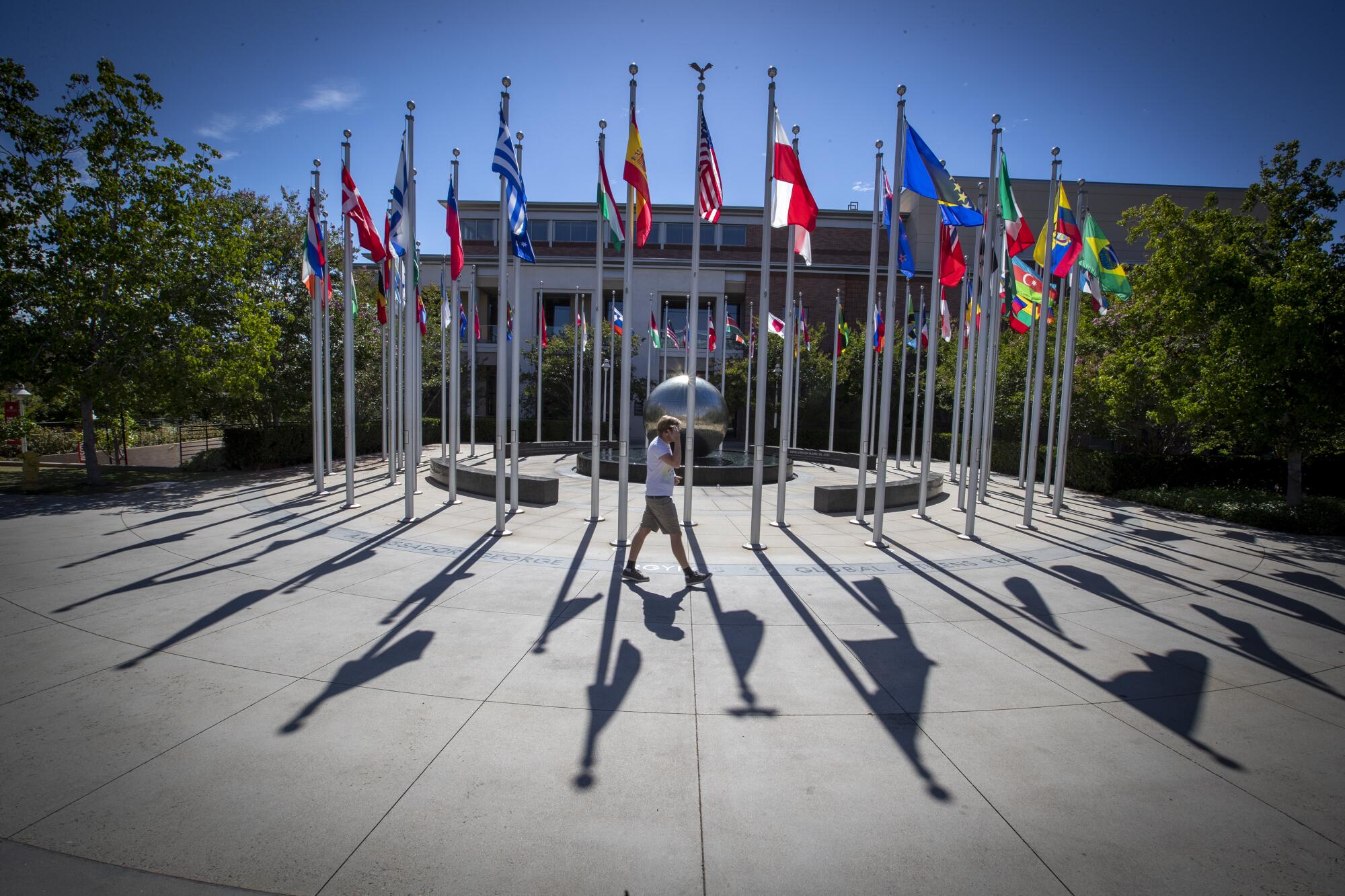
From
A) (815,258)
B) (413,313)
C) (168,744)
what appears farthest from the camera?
(815,258)

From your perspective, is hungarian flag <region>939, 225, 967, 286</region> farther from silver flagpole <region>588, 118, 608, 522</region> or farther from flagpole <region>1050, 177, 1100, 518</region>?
silver flagpole <region>588, 118, 608, 522</region>

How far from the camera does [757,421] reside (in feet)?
34.4

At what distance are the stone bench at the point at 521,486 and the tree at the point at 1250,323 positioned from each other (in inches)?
543

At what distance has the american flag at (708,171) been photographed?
930cm

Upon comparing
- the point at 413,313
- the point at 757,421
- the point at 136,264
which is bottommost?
the point at 757,421

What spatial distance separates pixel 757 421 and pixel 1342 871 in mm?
8104

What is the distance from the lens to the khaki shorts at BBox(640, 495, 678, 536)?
7332 mm

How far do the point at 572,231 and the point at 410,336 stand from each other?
32.1m

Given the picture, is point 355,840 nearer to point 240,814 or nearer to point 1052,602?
point 240,814

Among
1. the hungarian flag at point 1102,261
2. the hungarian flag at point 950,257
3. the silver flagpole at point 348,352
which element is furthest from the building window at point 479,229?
the hungarian flag at point 1102,261

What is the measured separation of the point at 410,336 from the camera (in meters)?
15.2

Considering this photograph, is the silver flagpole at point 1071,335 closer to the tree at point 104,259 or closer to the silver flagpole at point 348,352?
the silver flagpole at point 348,352

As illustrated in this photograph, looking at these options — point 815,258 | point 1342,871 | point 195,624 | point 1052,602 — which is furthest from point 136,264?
point 815,258

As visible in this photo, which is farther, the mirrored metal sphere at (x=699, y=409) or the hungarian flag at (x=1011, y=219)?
the mirrored metal sphere at (x=699, y=409)
